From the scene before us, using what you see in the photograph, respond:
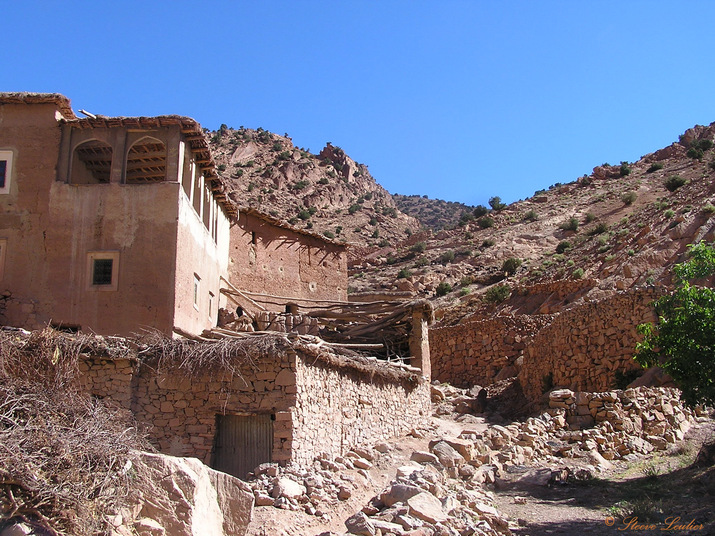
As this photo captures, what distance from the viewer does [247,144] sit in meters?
68.0

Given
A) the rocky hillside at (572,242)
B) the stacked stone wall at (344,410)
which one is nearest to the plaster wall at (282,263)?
the stacked stone wall at (344,410)

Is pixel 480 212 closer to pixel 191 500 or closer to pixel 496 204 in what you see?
pixel 496 204

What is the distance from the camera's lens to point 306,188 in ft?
208

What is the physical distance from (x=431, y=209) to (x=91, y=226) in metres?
67.2

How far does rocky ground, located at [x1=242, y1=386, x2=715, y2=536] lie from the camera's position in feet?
30.4

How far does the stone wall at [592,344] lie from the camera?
1806cm

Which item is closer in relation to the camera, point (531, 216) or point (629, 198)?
point (629, 198)

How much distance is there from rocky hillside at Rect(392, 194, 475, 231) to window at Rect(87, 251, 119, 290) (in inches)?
2222

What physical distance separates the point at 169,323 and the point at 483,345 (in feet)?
44.7

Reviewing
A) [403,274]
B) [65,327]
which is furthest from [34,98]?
[403,274]

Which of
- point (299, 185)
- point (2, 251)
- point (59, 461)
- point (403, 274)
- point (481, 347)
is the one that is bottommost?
point (59, 461)

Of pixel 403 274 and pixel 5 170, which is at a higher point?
pixel 403 274

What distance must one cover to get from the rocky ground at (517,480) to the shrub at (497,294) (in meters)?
14.0

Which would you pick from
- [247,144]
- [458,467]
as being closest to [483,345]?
[458,467]
